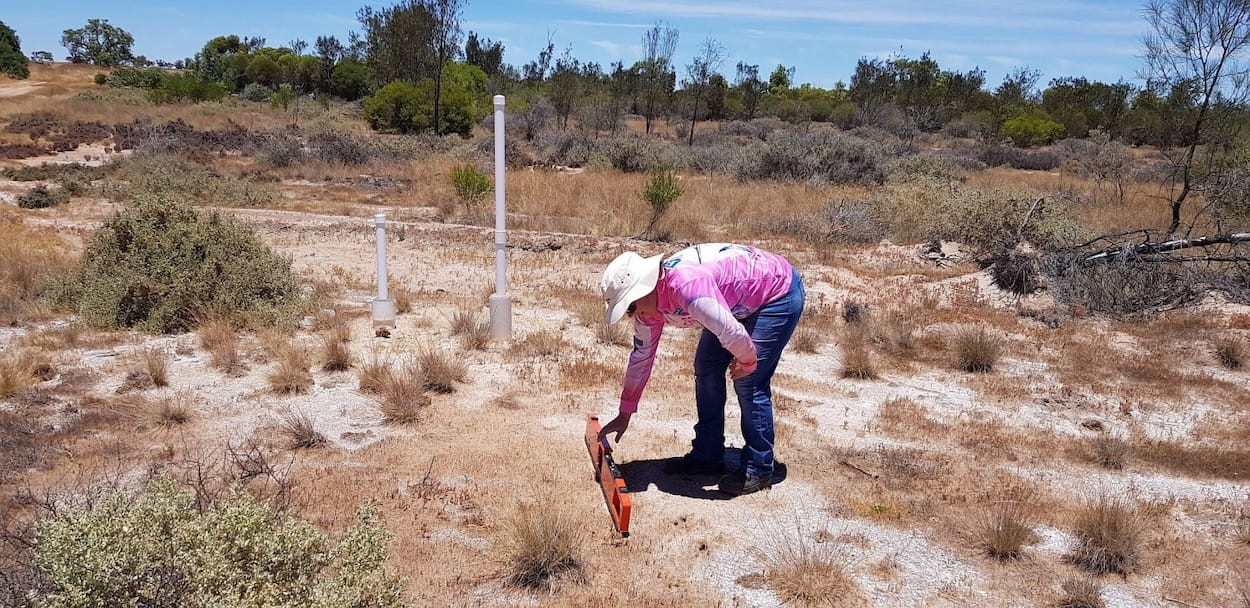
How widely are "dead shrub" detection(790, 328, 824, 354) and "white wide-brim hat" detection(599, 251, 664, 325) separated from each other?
4.22 meters

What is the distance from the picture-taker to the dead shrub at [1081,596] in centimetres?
377

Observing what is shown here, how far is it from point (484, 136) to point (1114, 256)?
982 inches

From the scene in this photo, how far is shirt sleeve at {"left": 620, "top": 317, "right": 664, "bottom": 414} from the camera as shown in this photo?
419 cm

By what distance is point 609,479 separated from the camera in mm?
4551

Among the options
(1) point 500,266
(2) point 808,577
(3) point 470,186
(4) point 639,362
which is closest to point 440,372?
(1) point 500,266

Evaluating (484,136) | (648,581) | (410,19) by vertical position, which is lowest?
(648,581)

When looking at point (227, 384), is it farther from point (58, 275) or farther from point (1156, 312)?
point (1156, 312)

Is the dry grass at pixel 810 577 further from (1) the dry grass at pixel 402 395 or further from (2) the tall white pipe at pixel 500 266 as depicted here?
(2) the tall white pipe at pixel 500 266

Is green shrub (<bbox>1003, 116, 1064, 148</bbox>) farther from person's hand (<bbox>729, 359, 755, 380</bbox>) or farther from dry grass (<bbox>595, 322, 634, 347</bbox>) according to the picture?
person's hand (<bbox>729, 359, 755, 380</bbox>)

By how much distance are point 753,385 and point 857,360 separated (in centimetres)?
329

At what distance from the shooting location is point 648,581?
390cm

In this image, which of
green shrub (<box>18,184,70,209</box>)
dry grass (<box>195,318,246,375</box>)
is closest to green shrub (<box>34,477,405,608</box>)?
dry grass (<box>195,318,246,375</box>)

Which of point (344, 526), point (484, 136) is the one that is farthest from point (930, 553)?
point (484, 136)

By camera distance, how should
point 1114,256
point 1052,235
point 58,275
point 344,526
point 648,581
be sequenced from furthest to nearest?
point 1052,235 → point 1114,256 → point 58,275 → point 344,526 → point 648,581
